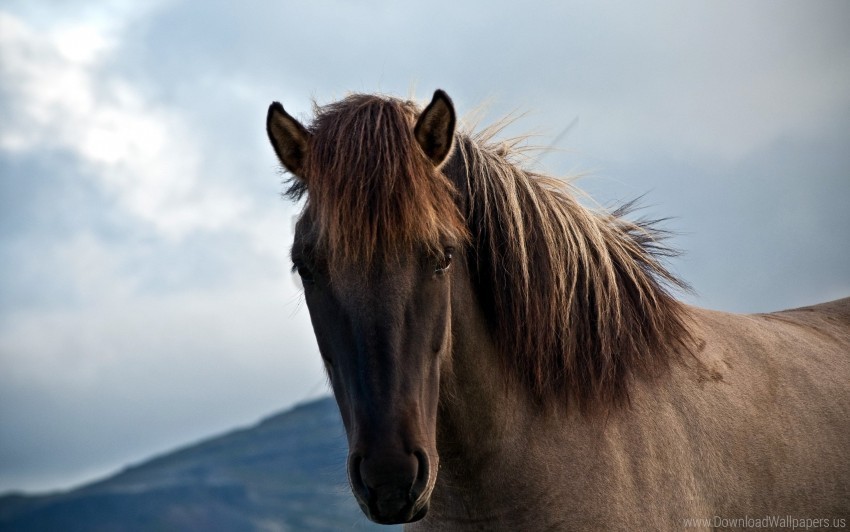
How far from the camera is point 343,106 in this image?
11.9 ft

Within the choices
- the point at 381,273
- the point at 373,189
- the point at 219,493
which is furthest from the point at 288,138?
the point at 219,493

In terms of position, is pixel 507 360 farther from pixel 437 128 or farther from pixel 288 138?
pixel 288 138

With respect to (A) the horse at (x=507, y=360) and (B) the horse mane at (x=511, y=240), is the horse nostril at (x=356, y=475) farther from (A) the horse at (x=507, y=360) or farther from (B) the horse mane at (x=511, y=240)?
(B) the horse mane at (x=511, y=240)

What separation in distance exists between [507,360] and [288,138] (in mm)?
1503

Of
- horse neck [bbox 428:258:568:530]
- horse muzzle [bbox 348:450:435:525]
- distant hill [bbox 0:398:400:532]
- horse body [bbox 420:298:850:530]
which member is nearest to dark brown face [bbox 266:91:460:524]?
horse muzzle [bbox 348:450:435:525]

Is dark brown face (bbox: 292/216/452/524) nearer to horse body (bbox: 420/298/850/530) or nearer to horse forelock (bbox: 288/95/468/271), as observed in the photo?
horse forelock (bbox: 288/95/468/271)

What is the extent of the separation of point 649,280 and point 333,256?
1.99 m

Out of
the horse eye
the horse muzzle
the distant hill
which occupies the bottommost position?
the distant hill

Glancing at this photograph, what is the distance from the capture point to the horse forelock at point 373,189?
122 inches

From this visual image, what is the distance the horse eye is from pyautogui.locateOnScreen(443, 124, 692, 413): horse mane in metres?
0.38

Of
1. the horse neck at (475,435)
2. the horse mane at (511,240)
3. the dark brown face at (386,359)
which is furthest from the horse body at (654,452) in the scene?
the dark brown face at (386,359)

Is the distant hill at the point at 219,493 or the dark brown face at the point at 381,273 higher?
the dark brown face at the point at 381,273

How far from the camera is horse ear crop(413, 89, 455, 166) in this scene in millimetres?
3305

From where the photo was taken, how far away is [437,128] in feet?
11.1
